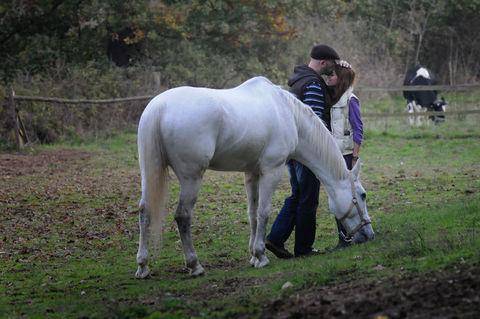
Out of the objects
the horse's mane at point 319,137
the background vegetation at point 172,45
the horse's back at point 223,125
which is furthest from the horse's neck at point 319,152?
the background vegetation at point 172,45

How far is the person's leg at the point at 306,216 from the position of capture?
323 inches

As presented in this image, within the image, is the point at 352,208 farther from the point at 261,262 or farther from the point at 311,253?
the point at 261,262

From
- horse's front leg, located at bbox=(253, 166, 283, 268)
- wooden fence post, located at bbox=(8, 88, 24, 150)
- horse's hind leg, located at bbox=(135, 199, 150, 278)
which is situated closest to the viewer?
horse's hind leg, located at bbox=(135, 199, 150, 278)

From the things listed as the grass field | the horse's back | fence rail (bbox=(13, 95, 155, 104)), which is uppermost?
the horse's back

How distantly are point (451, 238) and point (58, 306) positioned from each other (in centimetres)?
323

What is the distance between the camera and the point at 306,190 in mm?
8305

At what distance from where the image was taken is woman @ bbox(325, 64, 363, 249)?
27.3 ft

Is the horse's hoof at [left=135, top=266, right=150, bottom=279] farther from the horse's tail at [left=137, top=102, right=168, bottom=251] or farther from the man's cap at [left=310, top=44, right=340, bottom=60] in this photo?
the man's cap at [left=310, top=44, right=340, bottom=60]

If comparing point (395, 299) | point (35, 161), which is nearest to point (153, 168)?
point (395, 299)

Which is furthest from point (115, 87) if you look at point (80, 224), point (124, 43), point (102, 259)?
point (102, 259)

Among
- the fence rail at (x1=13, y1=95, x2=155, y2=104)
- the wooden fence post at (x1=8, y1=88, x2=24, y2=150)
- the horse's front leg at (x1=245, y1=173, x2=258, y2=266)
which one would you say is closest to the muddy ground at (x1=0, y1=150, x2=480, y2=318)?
the horse's front leg at (x1=245, y1=173, x2=258, y2=266)

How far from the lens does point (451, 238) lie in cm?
721

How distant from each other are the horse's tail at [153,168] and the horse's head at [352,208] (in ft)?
5.85

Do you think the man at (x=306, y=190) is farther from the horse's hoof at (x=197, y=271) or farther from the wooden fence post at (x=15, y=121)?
the wooden fence post at (x=15, y=121)
